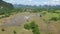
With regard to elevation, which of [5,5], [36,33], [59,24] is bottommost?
[5,5]

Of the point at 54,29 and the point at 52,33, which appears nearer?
the point at 52,33

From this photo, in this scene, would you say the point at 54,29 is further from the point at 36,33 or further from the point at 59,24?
the point at 36,33

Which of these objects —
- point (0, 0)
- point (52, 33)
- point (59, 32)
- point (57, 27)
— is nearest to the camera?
point (52, 33)

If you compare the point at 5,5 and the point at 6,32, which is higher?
the point at 6,32

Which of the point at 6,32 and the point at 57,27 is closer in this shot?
the point at 6,32

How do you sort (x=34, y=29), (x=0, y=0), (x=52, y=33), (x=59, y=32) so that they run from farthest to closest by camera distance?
(x=0, y=0) → (x=59, y=32) → (x=52, y=33) → (x=34, y=29)

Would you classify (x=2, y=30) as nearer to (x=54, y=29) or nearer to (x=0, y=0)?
(x=54, y=29)

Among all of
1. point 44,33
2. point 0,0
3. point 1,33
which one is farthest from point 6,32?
point 0,0

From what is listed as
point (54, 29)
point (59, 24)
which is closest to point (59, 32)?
point (54, 29)

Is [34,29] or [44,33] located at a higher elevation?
[34,29]
